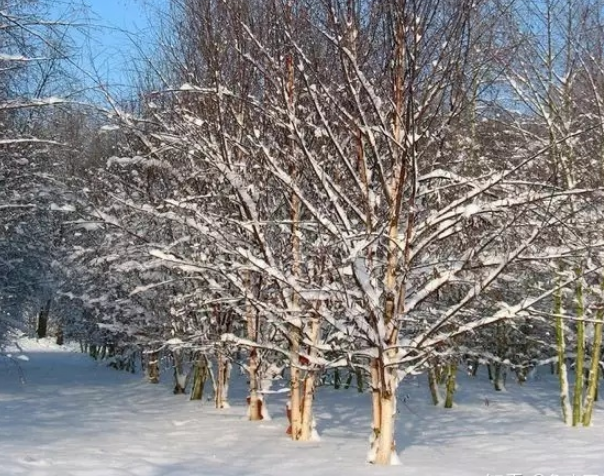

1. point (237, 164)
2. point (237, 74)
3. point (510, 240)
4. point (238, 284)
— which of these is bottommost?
point (238, 284)

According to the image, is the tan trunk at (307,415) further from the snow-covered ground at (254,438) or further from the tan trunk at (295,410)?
the snow-covered ground at (254,438)

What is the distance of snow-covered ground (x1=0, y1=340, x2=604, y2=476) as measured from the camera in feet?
21.7

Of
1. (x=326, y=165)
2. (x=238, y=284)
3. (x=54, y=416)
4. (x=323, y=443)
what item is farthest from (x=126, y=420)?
(x=326, y=165)

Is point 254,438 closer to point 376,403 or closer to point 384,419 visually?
point 376,403

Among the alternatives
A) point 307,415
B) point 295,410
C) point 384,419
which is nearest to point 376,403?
point 384,419

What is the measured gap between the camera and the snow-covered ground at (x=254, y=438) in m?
6.62

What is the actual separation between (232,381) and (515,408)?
8774 millimetres

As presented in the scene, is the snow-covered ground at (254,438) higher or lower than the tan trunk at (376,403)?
lower

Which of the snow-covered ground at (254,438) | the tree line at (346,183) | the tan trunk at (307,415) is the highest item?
the tree line at (346,183)

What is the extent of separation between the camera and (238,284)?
770cm

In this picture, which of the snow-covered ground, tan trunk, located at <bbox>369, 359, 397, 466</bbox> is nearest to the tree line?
tan trunk, located at <bbox>369, 359, 397, 466</bbox>

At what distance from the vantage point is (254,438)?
9.06 metres

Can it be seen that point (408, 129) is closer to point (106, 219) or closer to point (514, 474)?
point (514, 474)

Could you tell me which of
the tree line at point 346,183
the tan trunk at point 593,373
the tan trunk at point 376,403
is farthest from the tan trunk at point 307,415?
the tan trunk at point 593,373
